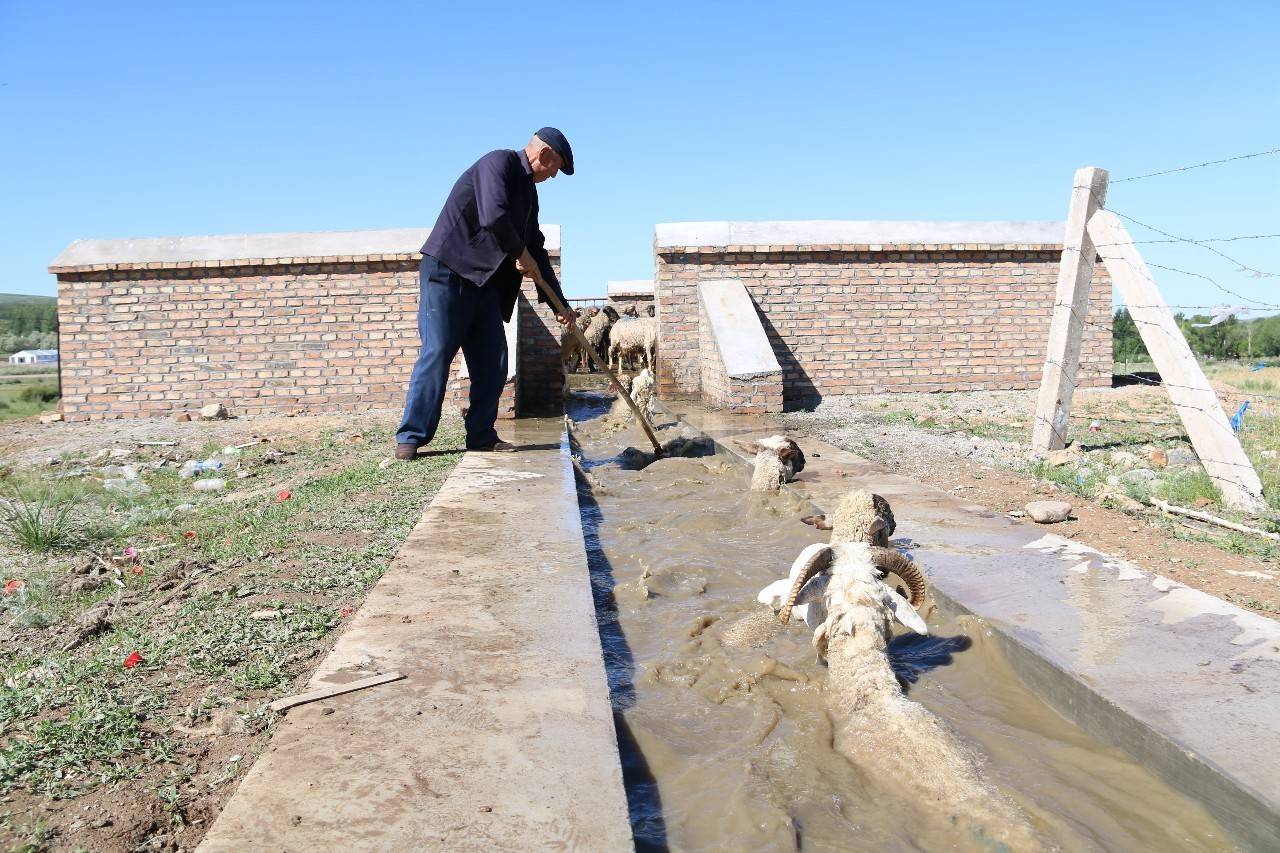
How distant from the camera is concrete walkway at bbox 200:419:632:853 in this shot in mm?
1561

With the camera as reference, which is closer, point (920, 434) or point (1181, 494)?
point (1181, 494)

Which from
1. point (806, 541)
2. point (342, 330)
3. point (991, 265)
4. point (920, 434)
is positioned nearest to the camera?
point (806, 541)

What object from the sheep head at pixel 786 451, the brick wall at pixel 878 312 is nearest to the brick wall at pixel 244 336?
the brick wall at pixel 878 312

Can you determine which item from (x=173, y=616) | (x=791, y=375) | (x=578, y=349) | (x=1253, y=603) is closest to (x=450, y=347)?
(x=173, y=616)

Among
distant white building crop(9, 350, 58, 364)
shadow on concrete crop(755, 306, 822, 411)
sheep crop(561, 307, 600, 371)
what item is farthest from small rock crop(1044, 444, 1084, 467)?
distant white building crop(9, 350, 58, 364)

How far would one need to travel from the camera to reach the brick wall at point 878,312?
11.2 m

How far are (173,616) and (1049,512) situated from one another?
3.93m

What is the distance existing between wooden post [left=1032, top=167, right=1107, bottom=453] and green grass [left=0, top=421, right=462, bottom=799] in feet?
14.8

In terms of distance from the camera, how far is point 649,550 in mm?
4289

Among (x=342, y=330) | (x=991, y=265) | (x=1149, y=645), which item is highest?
(x=991, y=265)

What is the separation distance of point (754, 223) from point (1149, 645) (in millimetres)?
9233

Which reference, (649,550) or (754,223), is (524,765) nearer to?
(649,550)

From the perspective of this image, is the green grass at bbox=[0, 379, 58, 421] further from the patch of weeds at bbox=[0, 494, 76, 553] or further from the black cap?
the black cap

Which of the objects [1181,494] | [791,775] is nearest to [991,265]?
[1181,494]
